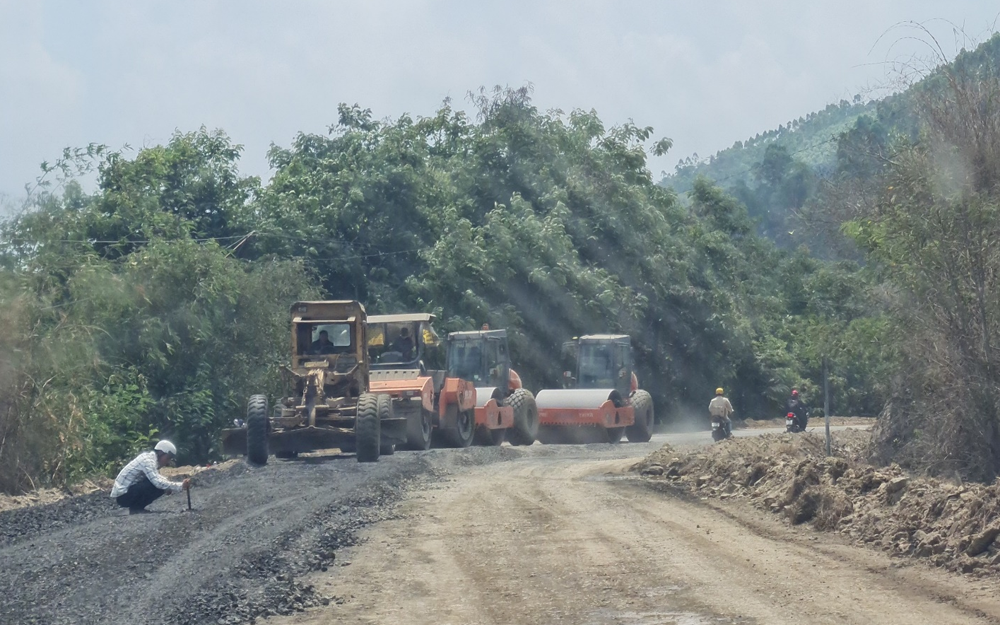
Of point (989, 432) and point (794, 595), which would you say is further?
point (989, 432)

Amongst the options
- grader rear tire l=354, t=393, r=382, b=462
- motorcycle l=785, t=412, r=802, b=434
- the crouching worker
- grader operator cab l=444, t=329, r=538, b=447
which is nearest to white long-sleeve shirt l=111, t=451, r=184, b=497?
the crouching worker

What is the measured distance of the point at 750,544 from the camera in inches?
488

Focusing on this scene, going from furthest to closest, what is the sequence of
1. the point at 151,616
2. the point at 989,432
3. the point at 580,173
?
the point at 580,173 < the point at 989,432 < the point at 151,616

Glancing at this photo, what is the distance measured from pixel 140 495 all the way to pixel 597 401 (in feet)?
56.9

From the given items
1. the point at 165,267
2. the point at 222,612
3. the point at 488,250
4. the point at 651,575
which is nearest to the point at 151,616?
the point at 222,612

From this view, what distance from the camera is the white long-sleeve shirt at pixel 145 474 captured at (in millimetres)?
15180

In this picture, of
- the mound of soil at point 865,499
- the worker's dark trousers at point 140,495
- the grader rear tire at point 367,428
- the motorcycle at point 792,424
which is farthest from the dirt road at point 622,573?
the motorcycle at point 792,424

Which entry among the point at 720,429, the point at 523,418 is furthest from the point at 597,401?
the point at 720,429

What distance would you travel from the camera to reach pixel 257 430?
72.0ft

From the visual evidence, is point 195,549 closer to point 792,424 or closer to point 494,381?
point 494,381

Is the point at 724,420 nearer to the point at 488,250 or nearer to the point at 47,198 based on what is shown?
the point at 488,250

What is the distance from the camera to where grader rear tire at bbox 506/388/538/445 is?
100.0ft

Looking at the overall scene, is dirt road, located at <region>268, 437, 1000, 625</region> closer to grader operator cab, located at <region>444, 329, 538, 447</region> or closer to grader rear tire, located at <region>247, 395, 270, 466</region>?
grader rear tire, located at <region>247, 395, 270, 466</region>

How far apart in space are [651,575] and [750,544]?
2.16 m
